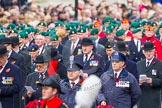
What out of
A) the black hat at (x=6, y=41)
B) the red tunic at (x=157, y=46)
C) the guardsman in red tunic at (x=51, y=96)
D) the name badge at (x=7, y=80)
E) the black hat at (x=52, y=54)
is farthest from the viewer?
the red tunic at (x=157, y=46)

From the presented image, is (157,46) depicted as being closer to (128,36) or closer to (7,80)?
(128,36)

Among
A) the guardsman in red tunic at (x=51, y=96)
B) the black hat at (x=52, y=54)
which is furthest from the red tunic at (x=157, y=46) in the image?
the guardsman in red tunic at (x=51, y=96)

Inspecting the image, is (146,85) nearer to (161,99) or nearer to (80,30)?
(161,99)

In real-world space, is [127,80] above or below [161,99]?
above

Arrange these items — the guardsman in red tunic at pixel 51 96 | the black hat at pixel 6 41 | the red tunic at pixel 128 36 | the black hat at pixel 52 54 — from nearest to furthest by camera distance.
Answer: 1. the guardsman in red tunic at pixel 51 96
2. the black hat at pixel 52 54
3. the black hat at pixel 6 41
4. the red tunic at pixel 128 36

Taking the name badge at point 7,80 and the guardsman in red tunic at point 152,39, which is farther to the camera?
the guardsman in red tunic at point 152,39

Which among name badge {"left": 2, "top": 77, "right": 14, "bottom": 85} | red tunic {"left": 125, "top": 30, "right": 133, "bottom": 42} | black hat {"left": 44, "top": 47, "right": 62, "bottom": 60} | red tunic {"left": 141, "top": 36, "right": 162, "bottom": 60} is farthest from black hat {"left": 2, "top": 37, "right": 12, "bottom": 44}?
red tunic {"left": 125, "top": 30, "right": 133, "bottom": 42}

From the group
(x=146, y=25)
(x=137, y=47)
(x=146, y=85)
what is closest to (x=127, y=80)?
(x=146, y=85)

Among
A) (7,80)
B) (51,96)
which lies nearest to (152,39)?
(7,80)

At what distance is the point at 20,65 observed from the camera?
55.9 feet

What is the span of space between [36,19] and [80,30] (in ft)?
22.5

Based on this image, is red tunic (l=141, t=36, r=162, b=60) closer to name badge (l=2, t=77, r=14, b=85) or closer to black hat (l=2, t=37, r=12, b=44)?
black hat (l=2, t=37, r=12, b=44)

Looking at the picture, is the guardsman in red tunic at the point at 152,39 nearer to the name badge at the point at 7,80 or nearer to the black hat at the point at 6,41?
the black hat at the point at 6,41

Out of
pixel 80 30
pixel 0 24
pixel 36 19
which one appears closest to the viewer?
pixel 80 30
